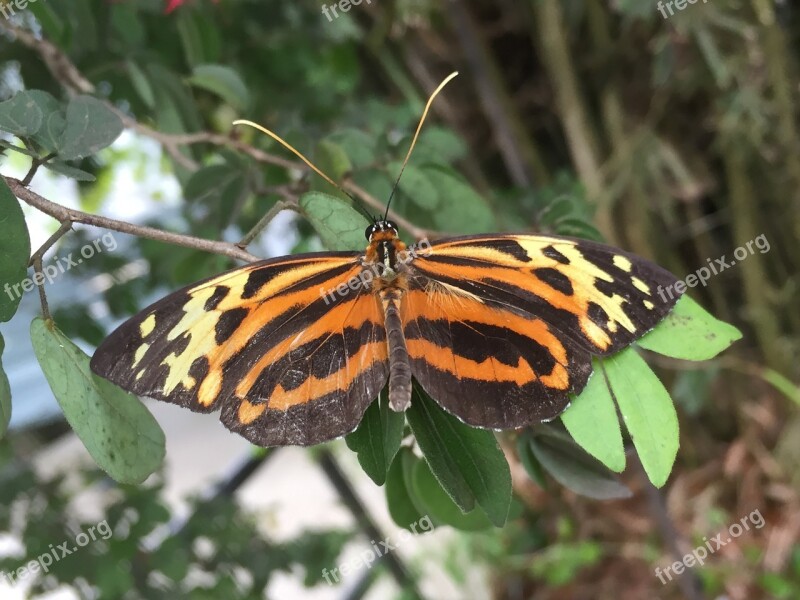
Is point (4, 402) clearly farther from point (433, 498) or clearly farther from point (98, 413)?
point (433, 498)

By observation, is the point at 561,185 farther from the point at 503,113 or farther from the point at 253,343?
the point at 253,343

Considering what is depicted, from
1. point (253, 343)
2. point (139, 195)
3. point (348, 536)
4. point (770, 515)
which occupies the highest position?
point (139, 195)

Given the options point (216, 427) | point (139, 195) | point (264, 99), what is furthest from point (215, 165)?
point (216, 427)

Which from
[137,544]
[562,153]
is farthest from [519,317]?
[562,153]

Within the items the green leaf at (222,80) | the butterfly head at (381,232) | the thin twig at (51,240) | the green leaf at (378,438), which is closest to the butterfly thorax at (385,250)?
the butterfly head at (381,232)

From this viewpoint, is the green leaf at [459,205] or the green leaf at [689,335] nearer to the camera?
the green leaf at [689,335]

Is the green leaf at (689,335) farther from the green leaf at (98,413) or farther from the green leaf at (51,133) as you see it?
the green leaf at (51,133)
